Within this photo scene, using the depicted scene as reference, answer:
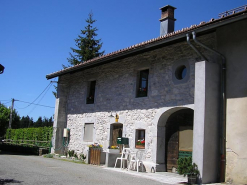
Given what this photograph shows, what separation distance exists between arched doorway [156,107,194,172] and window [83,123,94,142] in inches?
176

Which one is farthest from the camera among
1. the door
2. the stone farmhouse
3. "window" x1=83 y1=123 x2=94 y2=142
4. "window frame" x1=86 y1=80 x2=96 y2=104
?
"window frame" x1=86 y1=80 x2=96 y2=104

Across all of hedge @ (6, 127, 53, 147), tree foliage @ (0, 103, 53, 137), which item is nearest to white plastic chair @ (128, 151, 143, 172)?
hedge @ (6, 127, 53, 147)

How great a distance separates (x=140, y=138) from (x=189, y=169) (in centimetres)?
369

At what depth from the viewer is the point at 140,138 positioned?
38.1 feet

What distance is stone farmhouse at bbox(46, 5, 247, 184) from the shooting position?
331 inches

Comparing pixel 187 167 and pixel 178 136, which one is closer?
pixel 187 167

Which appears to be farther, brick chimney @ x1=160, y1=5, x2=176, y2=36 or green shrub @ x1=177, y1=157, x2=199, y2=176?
brick chimney @ x1=160, y1=5, x2=176, y2=36

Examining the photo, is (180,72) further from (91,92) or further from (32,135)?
(32,135)

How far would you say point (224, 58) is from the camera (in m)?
8.95

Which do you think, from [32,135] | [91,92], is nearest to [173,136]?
[91,92]

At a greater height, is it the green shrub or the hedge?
the hedge

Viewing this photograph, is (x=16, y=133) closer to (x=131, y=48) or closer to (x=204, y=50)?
(x=131, y=48)

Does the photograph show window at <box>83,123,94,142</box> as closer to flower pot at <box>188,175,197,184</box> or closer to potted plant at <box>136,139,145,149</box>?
potted plant at <box>136,139,145,149</box>

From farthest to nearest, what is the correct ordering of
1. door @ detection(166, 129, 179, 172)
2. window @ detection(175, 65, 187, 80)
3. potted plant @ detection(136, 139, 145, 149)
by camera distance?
potted plant @ detection(136, 139, 145, 149) → door @ detection(166, 129, 179, 172) → window @ detection(175, 65, 187, 80)
